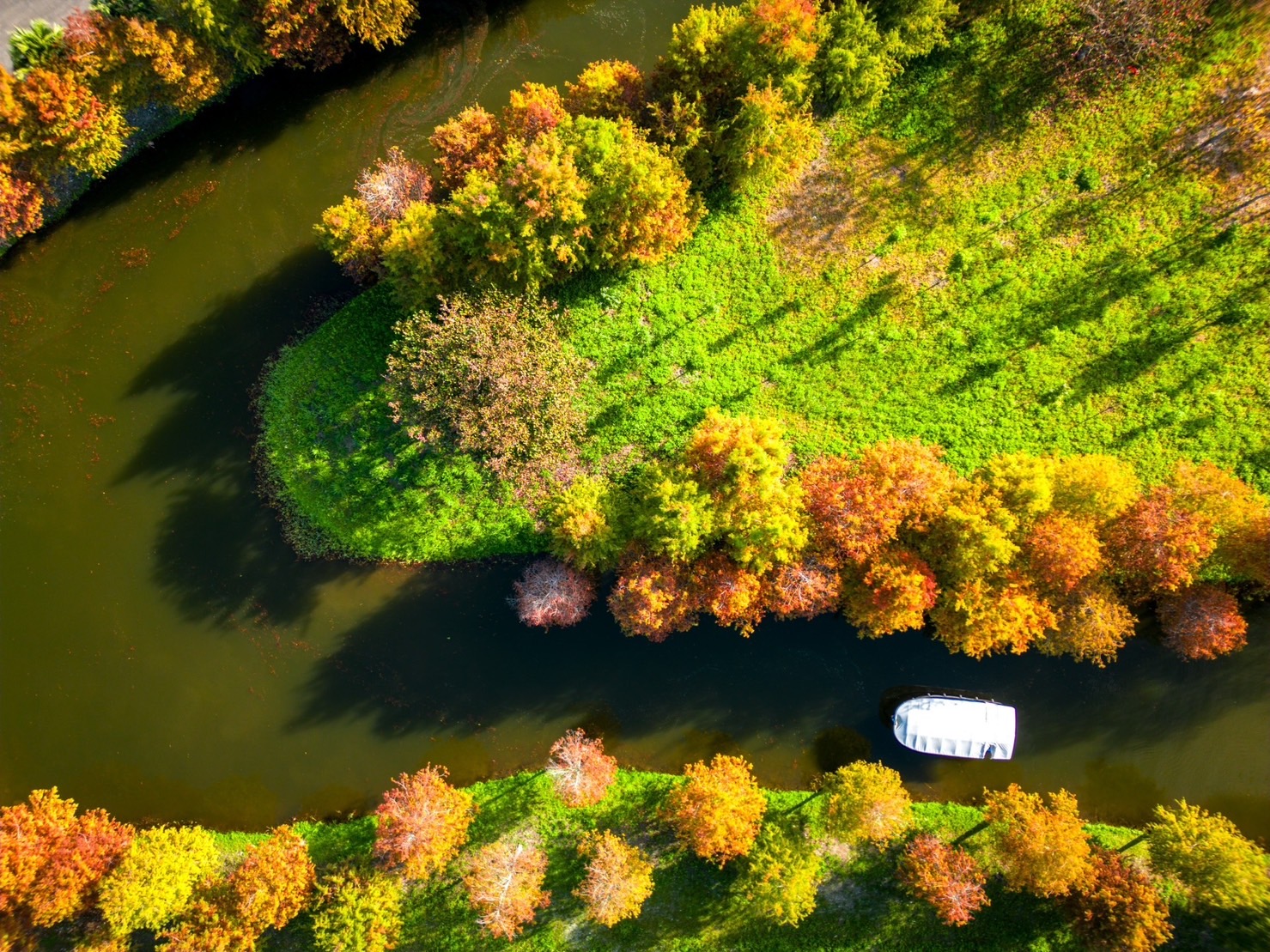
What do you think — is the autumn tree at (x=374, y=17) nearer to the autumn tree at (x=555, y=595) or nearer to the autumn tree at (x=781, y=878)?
the autumn tree at (x=555, y=595)

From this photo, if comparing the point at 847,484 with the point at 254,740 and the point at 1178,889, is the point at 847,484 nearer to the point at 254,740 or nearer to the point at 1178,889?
the point at 1178,889

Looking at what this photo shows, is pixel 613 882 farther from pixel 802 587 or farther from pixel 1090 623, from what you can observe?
pixel 1090 623

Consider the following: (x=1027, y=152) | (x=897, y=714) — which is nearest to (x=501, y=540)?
(x=897, y=714)

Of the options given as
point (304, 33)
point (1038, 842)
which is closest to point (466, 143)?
point (304, 33)

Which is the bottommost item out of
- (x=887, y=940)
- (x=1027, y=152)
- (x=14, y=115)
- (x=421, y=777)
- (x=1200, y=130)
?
(x=887, y=940)

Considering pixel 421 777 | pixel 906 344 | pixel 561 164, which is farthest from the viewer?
pixel 906 344

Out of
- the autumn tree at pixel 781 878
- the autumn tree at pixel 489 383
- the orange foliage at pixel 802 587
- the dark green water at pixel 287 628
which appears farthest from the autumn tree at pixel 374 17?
the autumn tree at pixel 781 878
